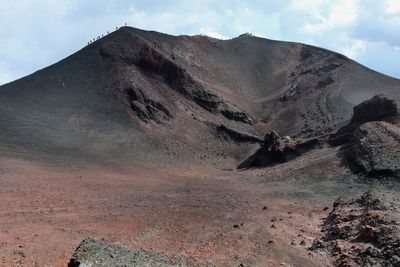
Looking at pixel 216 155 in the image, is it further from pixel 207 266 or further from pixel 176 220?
pixel 207 266

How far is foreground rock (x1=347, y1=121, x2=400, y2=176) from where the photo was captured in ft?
81.5

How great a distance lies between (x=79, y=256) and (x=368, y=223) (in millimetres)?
9256

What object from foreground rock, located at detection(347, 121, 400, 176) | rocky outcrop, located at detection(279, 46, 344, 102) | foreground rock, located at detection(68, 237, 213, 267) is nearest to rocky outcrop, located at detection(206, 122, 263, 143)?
rocky outcrop, located at detection(279, 46, 344, 102)

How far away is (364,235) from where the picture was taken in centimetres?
1564

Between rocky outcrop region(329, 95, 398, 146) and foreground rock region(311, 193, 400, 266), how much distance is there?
40.7ft

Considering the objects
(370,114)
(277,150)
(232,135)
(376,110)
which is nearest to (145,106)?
(232,135)

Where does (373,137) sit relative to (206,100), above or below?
below

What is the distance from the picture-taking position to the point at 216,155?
120 ft

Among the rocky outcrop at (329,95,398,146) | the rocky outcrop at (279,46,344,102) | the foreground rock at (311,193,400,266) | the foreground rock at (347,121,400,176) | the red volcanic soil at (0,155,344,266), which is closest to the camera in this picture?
the foreground rock at (311,193,400,266)

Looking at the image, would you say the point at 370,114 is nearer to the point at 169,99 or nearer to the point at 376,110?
the point at 376,110

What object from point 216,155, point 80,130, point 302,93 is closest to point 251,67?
point 302,93

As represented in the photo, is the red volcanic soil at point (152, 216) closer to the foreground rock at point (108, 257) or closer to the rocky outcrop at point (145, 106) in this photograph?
the foreground rock at point (108, 257)

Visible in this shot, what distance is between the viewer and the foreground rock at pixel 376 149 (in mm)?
24828

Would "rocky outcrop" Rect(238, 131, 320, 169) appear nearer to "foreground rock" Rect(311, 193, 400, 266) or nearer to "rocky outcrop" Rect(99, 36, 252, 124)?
"rocky outcrop" Rect(99, 36, 252, 124)
